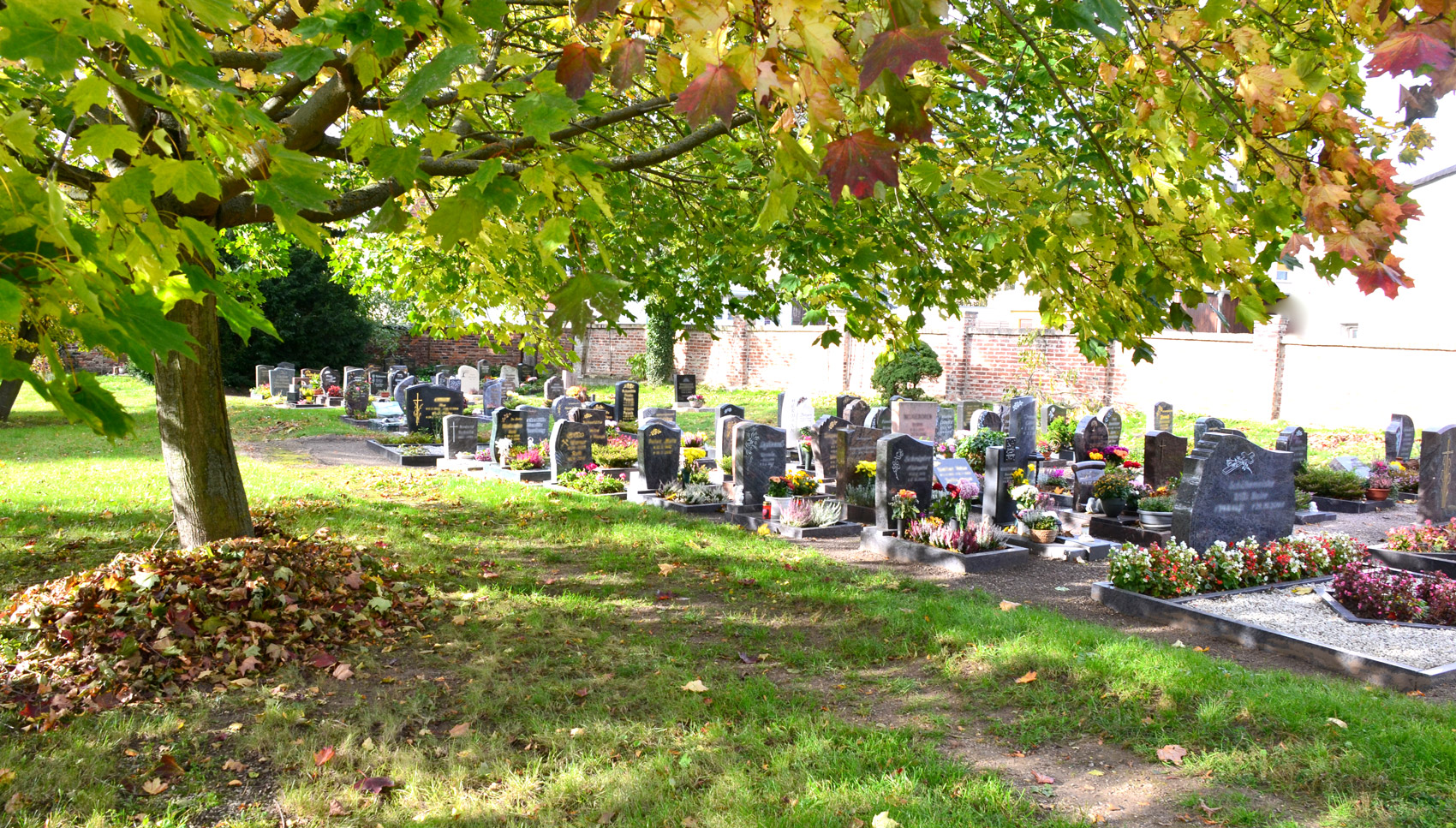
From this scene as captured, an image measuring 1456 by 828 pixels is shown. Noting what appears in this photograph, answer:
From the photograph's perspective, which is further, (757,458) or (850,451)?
(850,451)

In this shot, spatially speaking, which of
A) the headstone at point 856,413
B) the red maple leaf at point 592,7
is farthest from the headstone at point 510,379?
the red maple leaf at point 592,7

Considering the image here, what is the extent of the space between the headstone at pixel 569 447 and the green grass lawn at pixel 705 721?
6720 millimetres

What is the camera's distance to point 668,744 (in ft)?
16.0

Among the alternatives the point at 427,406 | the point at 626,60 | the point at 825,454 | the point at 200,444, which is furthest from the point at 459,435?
the point at 626,60

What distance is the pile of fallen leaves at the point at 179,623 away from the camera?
5.41m

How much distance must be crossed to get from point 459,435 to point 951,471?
961cm

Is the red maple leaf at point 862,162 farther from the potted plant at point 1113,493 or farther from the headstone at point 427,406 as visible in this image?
the headstone at point 427,406

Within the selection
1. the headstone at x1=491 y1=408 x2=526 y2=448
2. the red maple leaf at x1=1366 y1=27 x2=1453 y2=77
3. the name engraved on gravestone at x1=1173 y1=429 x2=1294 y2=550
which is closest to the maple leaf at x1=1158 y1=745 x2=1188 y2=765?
the red maple leaf at x1=1366 y1=27 x2=1453 y2=77

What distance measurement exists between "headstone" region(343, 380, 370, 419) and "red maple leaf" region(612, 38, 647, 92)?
82.4 feet

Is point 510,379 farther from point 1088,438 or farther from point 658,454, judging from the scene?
point 1088,438

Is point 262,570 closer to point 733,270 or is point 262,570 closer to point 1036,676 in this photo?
point 733,270

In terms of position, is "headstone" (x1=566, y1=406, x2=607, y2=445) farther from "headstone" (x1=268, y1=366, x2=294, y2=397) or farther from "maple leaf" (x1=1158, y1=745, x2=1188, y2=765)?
"headstone" (x1=268, y1=366, x2=294, y2=397)

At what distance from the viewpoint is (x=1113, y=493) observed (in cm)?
1273

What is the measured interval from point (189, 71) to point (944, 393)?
103 ft
